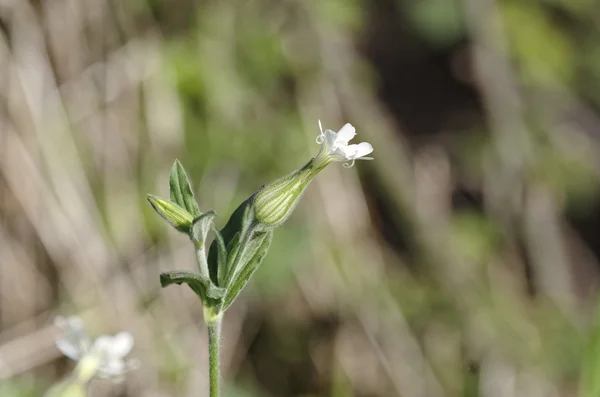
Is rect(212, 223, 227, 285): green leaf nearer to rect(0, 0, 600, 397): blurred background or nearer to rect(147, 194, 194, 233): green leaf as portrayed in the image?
rect(147, 194, 194, 233): green leaf

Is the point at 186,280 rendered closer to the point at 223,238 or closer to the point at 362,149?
the point at 223,238

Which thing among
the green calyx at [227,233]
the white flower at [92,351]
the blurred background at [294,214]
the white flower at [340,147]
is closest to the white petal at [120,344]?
the white flower at [92,351]

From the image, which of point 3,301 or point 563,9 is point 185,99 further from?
point 563,9

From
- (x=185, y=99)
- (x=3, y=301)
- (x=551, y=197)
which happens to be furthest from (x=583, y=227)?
(x=3, y=301)

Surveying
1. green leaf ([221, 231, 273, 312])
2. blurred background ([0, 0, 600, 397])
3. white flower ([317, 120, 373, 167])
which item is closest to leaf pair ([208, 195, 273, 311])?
green leaf ([221, 231, 273, 312])

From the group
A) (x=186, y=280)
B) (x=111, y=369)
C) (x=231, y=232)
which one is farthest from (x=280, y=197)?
(x=111, y=369)

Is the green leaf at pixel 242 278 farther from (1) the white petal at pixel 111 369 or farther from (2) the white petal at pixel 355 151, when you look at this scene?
(1) the white petal at pixel 111 369
